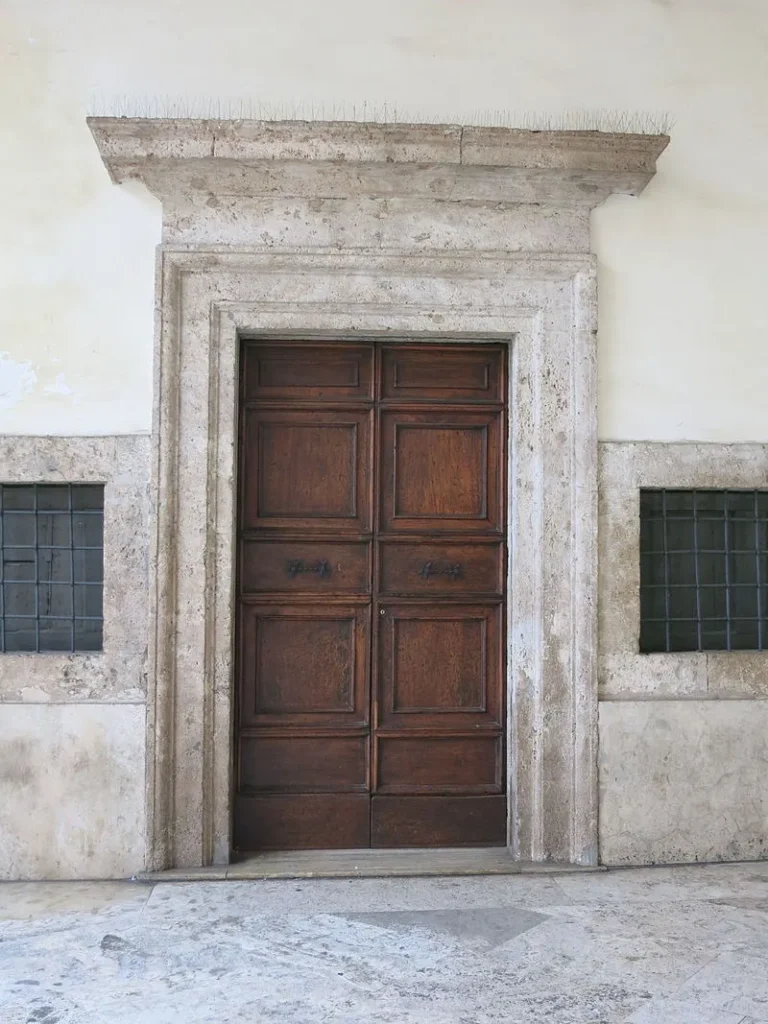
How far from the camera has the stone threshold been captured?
161 inches

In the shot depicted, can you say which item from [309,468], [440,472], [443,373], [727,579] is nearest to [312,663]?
[309,468]

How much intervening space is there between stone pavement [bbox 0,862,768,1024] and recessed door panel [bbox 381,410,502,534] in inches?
61.2

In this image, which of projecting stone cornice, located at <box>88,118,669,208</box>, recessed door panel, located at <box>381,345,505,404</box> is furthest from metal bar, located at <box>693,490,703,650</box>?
projecting stone cornice, located at <box>88,118,669,208</box>

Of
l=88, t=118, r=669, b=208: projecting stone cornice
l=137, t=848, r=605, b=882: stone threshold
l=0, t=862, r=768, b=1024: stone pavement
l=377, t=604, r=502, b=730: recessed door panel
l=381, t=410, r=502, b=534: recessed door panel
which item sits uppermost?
l=88, t=118, r=669, b=208: projecting stone cornice

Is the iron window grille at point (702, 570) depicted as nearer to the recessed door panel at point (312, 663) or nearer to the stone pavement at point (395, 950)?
the stone pavement at point (395, 950)

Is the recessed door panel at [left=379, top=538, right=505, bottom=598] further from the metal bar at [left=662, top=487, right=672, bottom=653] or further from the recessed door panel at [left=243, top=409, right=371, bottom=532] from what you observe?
the metal bar at [left=662, top=487, right=672, bottom=653]

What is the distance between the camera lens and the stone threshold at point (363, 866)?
409 cm

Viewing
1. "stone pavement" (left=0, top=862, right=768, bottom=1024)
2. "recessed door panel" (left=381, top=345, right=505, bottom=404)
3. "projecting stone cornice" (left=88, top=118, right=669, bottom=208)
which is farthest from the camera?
"recessed door panel" (left=381, top=345, right=505, bottom=404)

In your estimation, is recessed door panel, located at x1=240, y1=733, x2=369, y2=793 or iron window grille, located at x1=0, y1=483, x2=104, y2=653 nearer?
iron window grille, located at x1=0, y1=483, x2=104, y2=653

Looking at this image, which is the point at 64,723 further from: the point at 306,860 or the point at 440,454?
the point at 440,454

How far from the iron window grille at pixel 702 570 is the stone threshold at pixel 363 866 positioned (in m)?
1.13

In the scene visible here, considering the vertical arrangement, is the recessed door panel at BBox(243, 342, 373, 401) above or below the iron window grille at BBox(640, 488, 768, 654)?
above

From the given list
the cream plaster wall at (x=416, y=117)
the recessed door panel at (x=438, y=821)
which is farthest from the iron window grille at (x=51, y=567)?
the recessed door panel at (x=438, y=821)

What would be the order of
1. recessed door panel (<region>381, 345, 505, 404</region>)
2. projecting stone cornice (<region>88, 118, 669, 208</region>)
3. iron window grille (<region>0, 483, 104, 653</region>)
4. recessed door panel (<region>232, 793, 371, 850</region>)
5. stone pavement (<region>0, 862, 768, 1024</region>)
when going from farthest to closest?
recessed door panel (<region>381, 345, 505, 404</region>), recessed door panel (<region>232, 793, 371, 850</region>), iron window grille (<region>0, 483, 104, 653</region>), projecting stone cornice (<region>88, 118, 669, 208</region>), stone pavement (<region>0, 862, 768, 1024</region>)
